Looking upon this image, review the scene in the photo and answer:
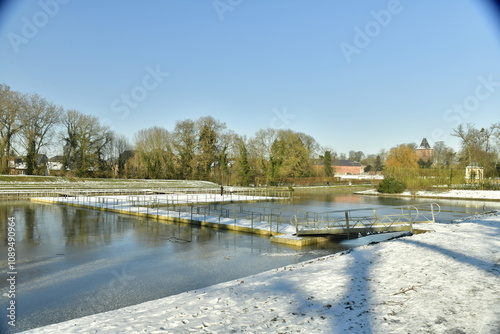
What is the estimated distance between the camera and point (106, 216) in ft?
82.8

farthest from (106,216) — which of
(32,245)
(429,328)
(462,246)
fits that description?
(429,328)

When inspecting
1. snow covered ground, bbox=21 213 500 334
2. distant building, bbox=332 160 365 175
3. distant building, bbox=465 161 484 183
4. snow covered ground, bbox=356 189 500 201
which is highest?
distant building, bbox=332 160 365 175

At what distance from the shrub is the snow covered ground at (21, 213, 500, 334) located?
45252mm

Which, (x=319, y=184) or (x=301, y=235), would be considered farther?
(x=319, y=184)

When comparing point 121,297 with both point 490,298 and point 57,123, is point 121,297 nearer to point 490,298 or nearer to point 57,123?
point 490,298

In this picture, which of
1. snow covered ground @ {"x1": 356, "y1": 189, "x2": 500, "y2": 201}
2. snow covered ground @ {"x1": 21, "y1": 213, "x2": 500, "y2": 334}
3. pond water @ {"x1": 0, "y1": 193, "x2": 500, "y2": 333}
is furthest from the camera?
snow covered ground @ {"x1": 356, "y1": 189, "x2": 500, "y2": 201}

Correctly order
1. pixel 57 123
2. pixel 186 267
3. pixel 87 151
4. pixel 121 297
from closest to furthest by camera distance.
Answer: pixel 121 297 → pixel 186 267 → pixel 57 123 → pixel 87 151

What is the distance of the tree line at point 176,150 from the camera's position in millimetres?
50969

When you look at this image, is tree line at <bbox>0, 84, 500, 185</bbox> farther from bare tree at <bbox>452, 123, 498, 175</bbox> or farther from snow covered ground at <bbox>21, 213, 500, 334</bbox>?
snow covered ground at <bbox>21, 213, 500, 334</bbox>

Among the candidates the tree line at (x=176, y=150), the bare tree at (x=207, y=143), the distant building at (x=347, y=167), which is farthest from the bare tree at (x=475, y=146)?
the distant building at (x=347, y=167)

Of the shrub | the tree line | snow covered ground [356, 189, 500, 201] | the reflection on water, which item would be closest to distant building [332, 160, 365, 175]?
the tree line

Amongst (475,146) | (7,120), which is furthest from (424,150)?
(7,120)

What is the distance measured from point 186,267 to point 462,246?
8.58 metres

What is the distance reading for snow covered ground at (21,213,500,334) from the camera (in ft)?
19.7
